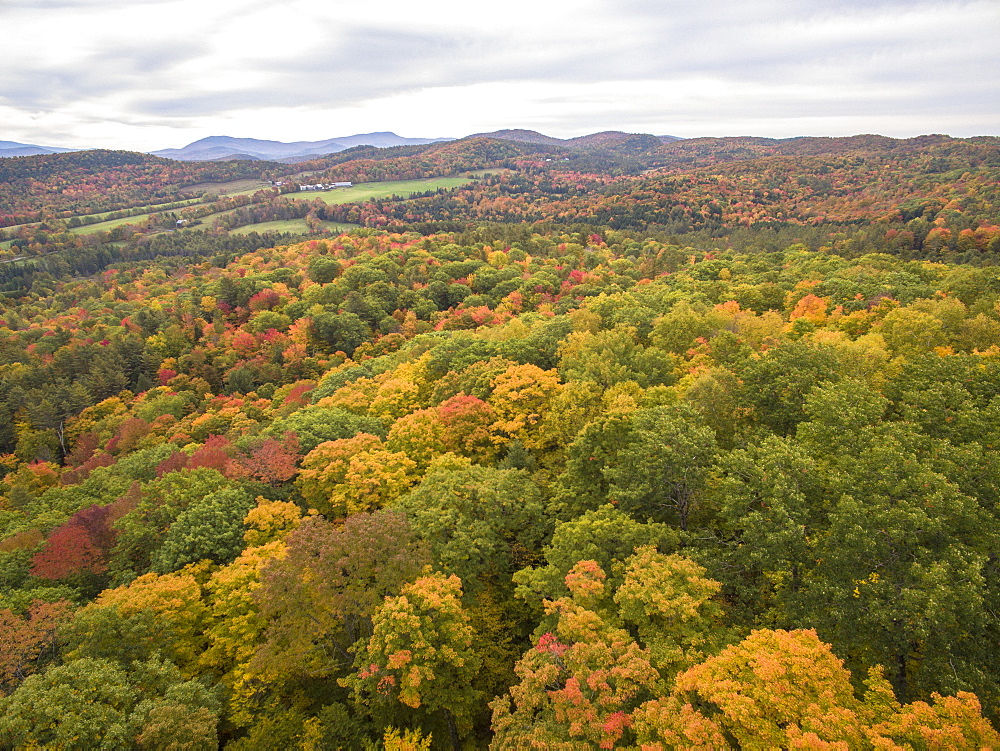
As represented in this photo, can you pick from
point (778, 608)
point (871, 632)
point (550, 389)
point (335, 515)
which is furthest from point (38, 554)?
point (871, 632)

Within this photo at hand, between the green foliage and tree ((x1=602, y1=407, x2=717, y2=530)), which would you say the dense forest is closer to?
tree ((x1=602, y1=407, x2=717, y2=530))

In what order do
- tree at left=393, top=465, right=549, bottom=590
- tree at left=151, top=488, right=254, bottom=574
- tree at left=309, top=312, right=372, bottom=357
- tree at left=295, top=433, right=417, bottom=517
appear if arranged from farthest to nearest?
tree at left=309, top=312, right=372, bottom=357, tree at left=295, top=433, right=417, bottom=517, tree at left=151, top=488, right=254, bottom=574, tree at left=393, top=465, right=549, bottom=590

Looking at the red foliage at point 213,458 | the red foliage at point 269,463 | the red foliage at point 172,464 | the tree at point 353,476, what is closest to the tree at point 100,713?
the tree at point 353,476

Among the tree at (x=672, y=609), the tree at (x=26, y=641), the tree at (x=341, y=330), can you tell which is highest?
the tree at (x=672, y=609)

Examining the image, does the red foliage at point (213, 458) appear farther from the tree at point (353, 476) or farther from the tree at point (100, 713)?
the tree at point (100, 713)

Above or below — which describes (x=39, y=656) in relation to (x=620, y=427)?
below

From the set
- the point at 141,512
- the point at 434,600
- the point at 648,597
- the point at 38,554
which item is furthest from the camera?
the point at 141,512

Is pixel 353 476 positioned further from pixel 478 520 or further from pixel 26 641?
pixel 26 641

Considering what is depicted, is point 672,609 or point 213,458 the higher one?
point 672,609

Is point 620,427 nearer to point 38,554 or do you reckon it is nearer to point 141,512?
point 141,512

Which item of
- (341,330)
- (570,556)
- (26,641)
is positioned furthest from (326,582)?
(341,330)

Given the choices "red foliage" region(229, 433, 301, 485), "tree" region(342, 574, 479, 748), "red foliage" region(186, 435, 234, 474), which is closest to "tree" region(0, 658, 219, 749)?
"tree" region(342, 574, 479, 748)
